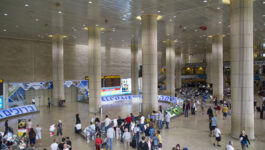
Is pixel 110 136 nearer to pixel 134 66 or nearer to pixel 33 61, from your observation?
pixel 33 61

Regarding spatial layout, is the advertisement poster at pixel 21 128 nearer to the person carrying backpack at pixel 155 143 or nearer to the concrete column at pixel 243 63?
the person carrying backpack at pixel 155 143

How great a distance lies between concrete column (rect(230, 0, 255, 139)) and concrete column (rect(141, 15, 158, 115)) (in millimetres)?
6793

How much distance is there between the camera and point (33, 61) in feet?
92.9

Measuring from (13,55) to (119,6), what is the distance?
60.4ft

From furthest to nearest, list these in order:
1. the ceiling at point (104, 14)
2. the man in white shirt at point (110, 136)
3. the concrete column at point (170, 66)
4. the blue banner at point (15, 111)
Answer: the concrete column at point (170, 66), the blue banner at point (15, 111), the ceiling at point (104, 14), the man in white shirt at point (110, 136)

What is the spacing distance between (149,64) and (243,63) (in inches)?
304

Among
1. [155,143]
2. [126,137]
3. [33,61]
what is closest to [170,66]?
[33,61]

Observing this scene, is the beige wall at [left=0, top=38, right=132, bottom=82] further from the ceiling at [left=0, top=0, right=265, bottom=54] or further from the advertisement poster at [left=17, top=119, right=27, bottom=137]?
the advertisement poster at [left=17, top=119, right=27, bottom=137]

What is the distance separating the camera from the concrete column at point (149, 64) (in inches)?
685

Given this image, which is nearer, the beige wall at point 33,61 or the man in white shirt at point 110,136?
the man in white shirt at point 110,136

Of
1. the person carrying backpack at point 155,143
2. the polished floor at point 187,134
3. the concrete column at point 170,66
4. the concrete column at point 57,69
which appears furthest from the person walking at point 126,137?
the concrete column at point 170,66

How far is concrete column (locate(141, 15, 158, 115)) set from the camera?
17.4 metres

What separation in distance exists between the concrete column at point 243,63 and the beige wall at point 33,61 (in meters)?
25.0

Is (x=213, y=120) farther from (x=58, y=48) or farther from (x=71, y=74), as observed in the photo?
(x=71, y=74)
